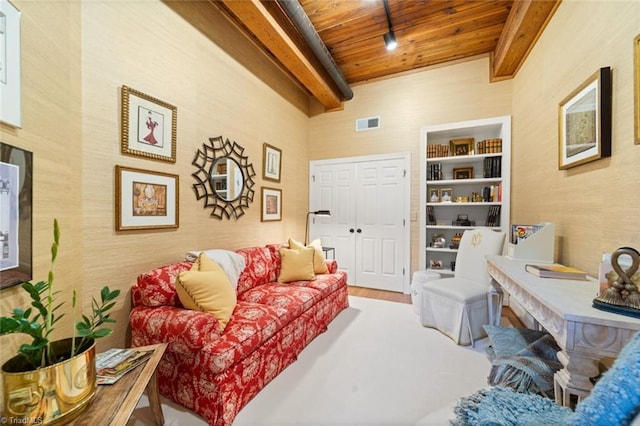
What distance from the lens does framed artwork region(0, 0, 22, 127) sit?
38.9 inches

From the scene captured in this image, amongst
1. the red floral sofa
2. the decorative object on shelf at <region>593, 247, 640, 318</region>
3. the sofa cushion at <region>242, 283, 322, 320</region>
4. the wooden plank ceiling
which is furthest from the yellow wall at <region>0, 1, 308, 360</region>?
the decorative object on shelf at <region>593, 247, 640, 318</region>

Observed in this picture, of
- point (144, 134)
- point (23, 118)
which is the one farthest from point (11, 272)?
point (144, 134)

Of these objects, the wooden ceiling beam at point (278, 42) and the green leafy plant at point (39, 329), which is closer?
the green leafy plant at point (39, 329)

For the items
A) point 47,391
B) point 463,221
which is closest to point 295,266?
point 47,391

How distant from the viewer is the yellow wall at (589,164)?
Answer: 130 cm

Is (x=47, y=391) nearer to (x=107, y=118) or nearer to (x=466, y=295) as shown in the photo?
(x=107, y=118)

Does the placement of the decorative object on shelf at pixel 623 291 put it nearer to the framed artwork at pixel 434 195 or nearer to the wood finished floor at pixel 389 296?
the wood finished floor at pixel 389 296

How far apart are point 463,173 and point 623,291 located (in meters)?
2.75

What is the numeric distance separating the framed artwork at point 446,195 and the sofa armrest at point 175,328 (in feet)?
10.7

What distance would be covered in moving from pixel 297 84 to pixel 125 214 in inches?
126

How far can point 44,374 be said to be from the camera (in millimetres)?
775

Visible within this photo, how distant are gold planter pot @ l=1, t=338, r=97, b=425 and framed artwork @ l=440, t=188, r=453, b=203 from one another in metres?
3.78

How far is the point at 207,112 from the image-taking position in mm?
2430

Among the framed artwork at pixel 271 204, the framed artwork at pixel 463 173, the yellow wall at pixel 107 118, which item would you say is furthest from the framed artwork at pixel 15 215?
the framed artwork at pixel 463 173
